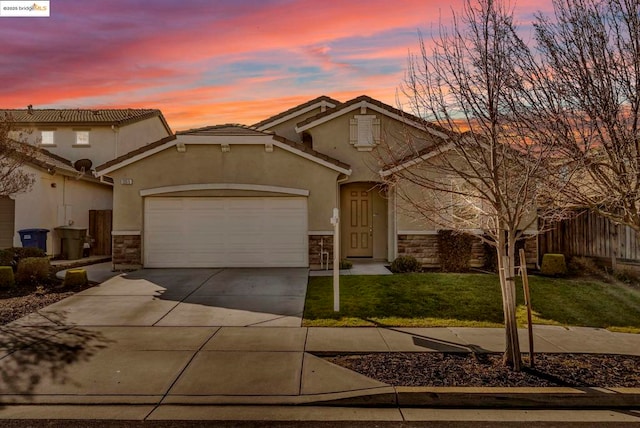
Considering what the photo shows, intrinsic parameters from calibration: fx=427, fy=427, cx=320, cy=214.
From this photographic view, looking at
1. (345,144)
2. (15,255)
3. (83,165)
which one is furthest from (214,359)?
(83,165)

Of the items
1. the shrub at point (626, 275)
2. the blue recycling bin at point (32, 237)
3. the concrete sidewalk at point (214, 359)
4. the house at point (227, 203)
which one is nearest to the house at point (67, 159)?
the blue recycling bin at point (32, 237)

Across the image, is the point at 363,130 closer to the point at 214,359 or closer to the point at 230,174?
the point at 230,174

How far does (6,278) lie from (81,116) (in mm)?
14964

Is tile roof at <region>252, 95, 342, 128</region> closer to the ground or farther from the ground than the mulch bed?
farther from the ground

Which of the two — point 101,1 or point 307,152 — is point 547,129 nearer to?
point 307,152

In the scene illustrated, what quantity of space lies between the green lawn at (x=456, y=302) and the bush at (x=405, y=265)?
2.84 ft

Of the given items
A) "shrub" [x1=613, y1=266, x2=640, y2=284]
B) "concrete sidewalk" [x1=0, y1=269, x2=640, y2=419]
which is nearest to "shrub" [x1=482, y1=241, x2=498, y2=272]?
"shrub" [x1=613, y1=266, x2=640, y2=284]

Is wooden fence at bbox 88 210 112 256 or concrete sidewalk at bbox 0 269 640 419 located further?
wooden fence at bbox 88 210 112 256

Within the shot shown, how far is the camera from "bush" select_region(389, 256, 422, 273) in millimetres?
12883

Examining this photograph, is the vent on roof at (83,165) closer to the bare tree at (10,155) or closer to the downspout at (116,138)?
the downspout at (116,138)

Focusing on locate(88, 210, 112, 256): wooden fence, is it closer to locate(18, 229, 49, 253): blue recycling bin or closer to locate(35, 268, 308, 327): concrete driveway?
locate(18, 229, 49, 253): blue recycling bin

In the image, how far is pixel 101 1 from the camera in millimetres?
9953

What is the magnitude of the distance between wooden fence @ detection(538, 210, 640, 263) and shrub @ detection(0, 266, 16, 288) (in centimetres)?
1410

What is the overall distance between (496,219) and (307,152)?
8420 millimetres
